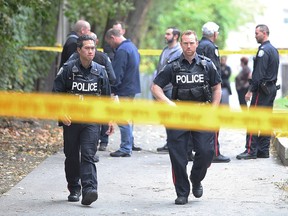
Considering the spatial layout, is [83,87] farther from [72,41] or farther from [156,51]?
[156,51]

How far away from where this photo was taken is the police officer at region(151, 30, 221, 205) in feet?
33.2

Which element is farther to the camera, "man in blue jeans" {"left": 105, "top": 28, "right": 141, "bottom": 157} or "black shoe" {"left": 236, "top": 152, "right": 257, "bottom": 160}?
"man in blue jeans" {"left": 105, "top": 28, "right": 141, "bottom": 157}

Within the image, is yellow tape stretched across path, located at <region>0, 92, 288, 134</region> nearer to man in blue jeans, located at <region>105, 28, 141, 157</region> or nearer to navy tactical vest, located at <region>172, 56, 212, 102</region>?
navy tactical vest, located at <region>172, 56, 212, 102</region>

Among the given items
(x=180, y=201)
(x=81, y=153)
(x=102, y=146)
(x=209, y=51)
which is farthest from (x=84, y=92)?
(x=102, y=146)

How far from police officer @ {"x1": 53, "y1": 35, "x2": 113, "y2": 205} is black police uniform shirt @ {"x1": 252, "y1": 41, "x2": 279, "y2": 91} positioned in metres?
3.98

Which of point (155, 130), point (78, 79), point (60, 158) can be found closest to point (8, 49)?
point (155, 130)

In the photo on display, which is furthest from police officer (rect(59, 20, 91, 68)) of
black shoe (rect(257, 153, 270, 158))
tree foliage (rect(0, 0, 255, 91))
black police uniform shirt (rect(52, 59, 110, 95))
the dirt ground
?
black police uniform shirt (rect(52, 59, 110, 95))

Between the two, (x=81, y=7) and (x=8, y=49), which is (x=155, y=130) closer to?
(x=8, y=49)

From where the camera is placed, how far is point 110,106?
7.66m

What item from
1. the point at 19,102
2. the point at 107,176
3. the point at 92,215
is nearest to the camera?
the point at 19,102

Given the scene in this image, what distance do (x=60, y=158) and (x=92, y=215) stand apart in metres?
4.66

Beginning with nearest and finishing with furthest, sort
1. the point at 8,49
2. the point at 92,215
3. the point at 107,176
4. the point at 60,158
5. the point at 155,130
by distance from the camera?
the point at 92,215
the point at 107,176
the point at 60,158
the point at 8,49
the point at 155,130

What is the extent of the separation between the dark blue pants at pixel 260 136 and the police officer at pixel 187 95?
3.61 metres

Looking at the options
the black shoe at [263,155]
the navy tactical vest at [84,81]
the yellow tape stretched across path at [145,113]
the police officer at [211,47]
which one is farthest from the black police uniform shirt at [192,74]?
the black shoe at [263,155]
